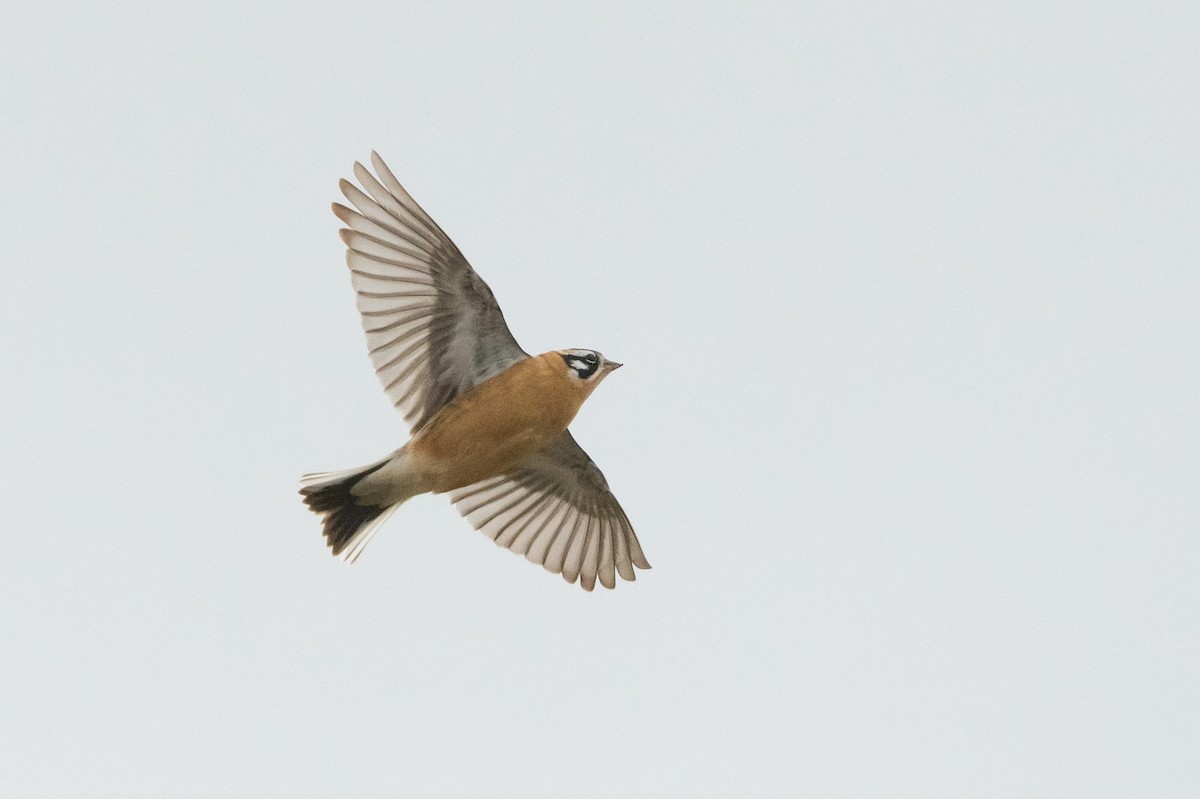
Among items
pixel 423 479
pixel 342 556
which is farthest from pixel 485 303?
pixel 342 556

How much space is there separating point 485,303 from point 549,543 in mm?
3188

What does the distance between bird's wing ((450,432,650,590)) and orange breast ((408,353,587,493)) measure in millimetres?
2016

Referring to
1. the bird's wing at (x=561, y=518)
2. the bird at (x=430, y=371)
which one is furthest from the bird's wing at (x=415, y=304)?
the bird's wing at (x=561, y=518)

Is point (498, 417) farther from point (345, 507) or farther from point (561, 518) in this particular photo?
point (561, 518)

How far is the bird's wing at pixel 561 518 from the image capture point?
1481cm

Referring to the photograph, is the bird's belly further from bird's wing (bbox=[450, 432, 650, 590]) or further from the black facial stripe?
bird's wing (bbox=[450, 432, 650, 590])

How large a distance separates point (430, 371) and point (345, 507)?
133cm

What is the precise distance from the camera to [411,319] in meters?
12.7

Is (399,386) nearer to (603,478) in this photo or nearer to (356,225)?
(356,225)

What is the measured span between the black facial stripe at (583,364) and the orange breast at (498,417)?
0.24ft

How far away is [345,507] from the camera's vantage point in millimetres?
12945

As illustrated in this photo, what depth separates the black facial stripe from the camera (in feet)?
41.0

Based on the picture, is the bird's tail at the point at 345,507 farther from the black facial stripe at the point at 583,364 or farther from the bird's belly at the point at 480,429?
the black facial stripe at the point at 583,364

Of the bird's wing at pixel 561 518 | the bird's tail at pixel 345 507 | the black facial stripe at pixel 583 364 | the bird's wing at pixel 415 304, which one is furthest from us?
the bird's wing at pixel 561 518
